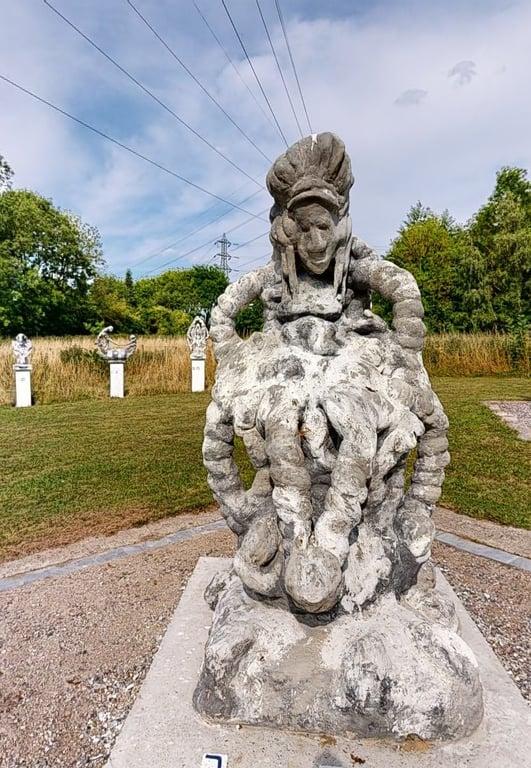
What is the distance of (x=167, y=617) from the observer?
11.9ft

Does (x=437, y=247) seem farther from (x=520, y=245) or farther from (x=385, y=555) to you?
(x=385, y=555)

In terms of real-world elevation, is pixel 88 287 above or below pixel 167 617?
above

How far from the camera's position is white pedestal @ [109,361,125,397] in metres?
15.5

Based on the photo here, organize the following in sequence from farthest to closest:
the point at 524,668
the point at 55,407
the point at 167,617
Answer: the point at 55,407 < the point at 167,617 < the point at 524,668

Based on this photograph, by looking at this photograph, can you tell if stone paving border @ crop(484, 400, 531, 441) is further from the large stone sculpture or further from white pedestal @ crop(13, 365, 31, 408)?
white pedestal @ crop(13, 365, 31, 408)

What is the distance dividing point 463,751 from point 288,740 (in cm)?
68

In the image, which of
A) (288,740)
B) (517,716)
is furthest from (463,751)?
(288,740)

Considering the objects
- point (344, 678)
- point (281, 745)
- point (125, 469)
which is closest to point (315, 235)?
point (344, 678)

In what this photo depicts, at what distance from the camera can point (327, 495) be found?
Answer: 2.37m

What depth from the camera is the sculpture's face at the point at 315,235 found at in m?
2.60

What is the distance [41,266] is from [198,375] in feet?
65.8

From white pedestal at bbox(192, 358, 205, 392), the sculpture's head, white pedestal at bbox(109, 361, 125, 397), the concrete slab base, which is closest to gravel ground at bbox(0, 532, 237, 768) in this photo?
the concrete slab base

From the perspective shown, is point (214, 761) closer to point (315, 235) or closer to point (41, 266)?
point (315, 235)

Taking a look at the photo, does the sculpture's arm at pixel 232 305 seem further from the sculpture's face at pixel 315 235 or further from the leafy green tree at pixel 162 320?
the leafy green tree at pixel 162 320
